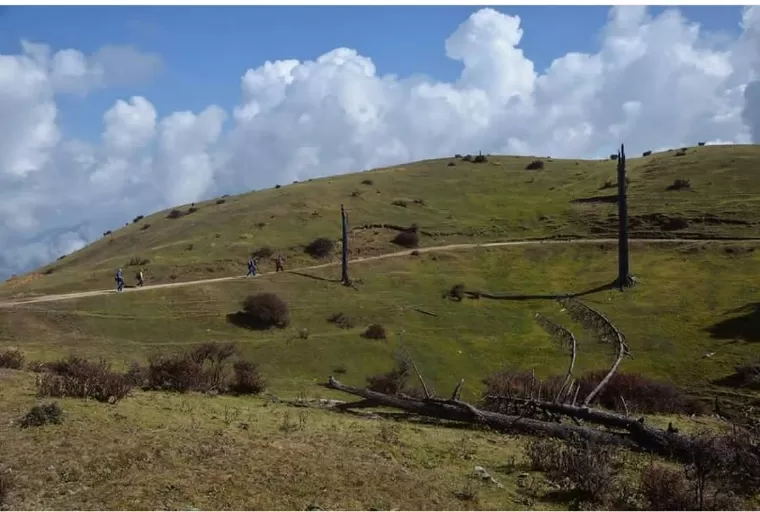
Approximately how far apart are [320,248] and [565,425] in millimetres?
Answer: 51380

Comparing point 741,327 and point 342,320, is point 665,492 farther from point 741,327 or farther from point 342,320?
point 741,327

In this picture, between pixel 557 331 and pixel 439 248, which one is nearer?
pixel 557 331

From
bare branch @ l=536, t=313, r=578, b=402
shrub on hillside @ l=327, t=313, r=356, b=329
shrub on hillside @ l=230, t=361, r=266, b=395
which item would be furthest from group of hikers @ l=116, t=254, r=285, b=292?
shrub on hillside @ l=230, t=361, r=266, b=395

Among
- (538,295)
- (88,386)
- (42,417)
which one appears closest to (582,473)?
(42,417)

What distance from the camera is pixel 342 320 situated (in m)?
45.8

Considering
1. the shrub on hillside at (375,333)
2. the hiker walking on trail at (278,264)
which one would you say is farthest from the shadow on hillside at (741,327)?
the hiker walking on trail at (278,264)

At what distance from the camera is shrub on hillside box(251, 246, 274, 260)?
6333 centimetres

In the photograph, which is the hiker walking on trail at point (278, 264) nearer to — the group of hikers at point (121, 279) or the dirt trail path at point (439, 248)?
the dirt trail path at point (439, 248)

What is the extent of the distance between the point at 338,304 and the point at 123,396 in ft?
107

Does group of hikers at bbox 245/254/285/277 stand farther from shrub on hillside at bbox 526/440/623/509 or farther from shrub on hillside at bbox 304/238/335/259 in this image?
shrub on hillside at bbox 526/440/623/509

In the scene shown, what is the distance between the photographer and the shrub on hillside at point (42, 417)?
44.6 feet

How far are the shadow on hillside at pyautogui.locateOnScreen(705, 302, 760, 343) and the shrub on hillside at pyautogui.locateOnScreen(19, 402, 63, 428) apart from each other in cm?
3928

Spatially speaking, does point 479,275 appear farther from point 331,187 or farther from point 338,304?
point 331,187

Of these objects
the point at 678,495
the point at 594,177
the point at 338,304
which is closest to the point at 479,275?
the point at 338,304
